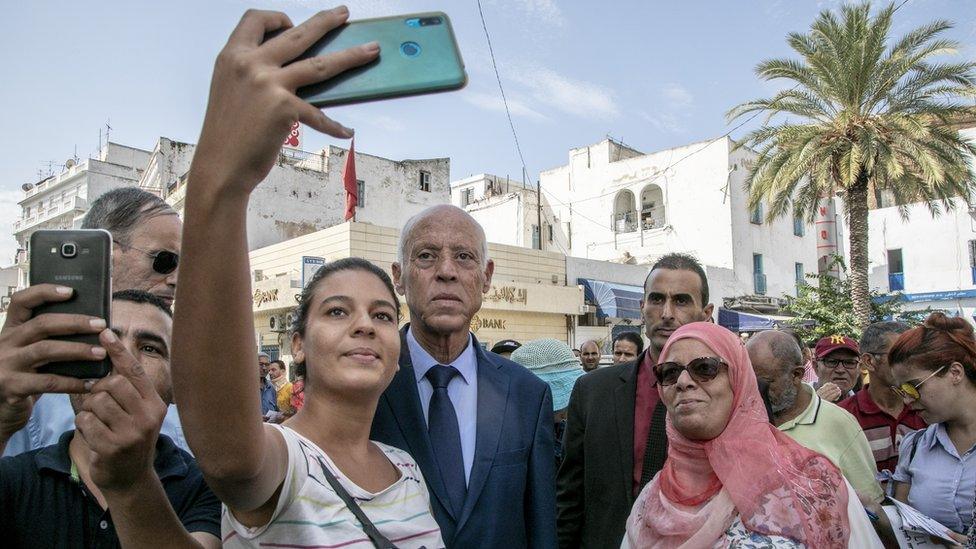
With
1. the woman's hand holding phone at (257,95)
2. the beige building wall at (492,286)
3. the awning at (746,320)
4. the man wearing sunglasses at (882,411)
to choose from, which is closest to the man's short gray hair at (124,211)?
the woman's hand holding phone at (257,95)

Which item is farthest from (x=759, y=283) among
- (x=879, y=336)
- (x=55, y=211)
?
(x=55, y=211)

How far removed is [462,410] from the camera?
245 centimetres

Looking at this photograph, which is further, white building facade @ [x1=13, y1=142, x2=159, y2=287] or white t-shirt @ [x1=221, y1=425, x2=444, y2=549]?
white building facade @ [x1=13, y1=142, x2=159, y2=287]

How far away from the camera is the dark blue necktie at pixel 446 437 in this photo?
2184 millimetres

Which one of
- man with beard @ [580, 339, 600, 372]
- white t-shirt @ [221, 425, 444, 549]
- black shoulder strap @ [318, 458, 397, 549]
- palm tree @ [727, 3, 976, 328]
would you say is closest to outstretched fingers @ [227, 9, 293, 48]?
white t-shirt @ [221, 425, 444, 549]

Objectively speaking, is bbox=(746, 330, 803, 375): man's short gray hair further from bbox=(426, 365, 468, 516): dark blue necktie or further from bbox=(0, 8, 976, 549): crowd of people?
bbox=(426, 365, 468, 516): dark blue necktie

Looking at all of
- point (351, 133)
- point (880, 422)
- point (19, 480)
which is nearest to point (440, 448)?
point (19, 480)

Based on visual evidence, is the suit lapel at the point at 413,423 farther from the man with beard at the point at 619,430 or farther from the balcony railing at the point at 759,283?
the balcony railing at the point at 759,283

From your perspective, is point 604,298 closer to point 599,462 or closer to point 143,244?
point 599,462

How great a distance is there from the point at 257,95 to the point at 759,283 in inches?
1282

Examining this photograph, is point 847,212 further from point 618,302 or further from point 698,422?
point 698,422

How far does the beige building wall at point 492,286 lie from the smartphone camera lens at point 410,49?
17.2 meters

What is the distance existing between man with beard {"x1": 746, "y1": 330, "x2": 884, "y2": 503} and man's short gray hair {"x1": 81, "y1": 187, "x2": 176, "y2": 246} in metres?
2.95

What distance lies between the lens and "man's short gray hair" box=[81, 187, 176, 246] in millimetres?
2354
